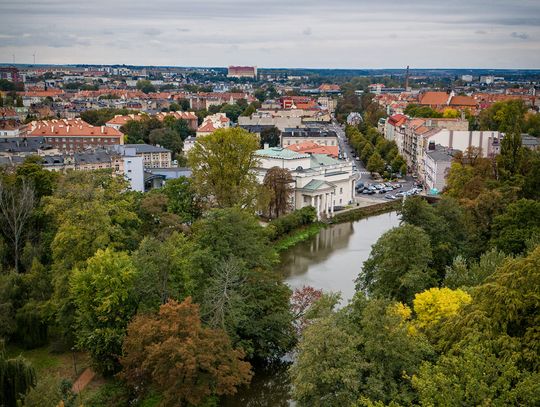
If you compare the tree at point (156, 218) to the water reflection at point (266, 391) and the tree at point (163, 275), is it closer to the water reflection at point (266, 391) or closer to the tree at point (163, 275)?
the tree at point (163, 275)

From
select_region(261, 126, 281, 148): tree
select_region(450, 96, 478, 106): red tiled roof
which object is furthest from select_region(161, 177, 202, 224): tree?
select_region(450, 96, 478, 106): red tiled roof

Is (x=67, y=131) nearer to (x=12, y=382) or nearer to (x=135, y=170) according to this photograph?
(x=135, y=170)

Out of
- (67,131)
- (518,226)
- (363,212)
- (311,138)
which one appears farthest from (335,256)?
(67,131)

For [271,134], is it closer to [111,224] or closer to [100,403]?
[111,224]

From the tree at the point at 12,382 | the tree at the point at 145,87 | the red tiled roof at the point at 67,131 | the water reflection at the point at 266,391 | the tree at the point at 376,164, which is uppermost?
the tree at the point at 145,87

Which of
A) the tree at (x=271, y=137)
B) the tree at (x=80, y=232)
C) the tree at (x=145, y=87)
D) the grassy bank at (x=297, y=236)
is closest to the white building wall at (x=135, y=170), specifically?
the grassy bank at (x=297, y=236)
